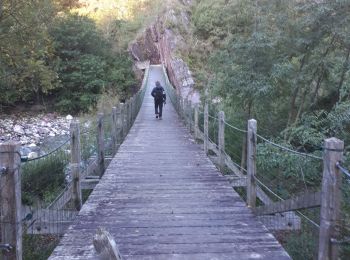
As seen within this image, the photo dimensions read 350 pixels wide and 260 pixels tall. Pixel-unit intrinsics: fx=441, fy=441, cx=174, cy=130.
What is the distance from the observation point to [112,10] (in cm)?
4606

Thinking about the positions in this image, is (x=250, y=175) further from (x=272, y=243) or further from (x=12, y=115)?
(x=12, y=115)

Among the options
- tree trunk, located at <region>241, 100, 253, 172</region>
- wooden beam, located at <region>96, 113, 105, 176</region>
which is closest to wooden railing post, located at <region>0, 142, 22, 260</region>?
wooden beam, located at <region>96, 113, 105, 176</region>

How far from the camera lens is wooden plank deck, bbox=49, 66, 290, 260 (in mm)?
4676

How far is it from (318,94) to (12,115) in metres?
23.6

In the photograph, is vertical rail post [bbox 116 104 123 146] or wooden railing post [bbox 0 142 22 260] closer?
wooden railing post [bbox 0 142 22 260]

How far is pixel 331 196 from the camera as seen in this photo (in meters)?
3.53

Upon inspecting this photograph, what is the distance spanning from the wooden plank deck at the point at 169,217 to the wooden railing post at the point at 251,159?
0.66ft

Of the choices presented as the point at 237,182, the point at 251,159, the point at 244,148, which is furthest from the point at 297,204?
the point at 244,148

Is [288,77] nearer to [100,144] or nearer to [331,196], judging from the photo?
[100,144]

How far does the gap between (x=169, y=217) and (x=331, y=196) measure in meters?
2.77

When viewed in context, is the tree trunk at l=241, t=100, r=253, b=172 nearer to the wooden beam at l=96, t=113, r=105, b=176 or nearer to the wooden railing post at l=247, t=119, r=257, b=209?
the wooden beam at l=96, t=113, r=105, b=176

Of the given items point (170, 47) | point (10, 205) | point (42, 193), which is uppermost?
point (170, 47)

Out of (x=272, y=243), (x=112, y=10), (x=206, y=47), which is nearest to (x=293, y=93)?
(x=272, y=243)

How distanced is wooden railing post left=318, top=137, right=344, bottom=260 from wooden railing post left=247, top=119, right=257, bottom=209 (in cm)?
247
